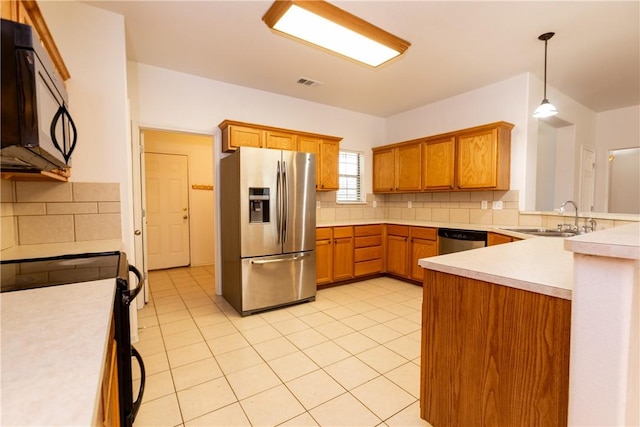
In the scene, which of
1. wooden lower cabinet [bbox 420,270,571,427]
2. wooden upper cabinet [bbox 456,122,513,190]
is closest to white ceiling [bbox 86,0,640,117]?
wooden upper cabinet [bbox 456,122,513,190]

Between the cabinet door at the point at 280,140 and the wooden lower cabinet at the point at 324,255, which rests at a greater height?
the cabinet door at the point at 280,140

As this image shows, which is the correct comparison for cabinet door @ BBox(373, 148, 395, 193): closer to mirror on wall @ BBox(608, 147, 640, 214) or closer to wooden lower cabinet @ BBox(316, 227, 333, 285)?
wooden lower cabinet @ BBox(316, 227, 333, 285)

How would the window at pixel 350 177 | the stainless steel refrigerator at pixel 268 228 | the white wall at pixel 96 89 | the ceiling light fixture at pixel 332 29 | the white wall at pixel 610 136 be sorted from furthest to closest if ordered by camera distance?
the window at pixel 350 177, the white wall at pixel 610 136, the stainless steel refrigerator at pixel 268 228, the white wall at pixel 96 89, the ceiling light fixture at pixel 332 29

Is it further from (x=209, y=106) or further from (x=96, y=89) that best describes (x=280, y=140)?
A: (x=96, y=89)

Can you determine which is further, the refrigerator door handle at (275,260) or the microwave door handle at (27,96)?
the refrigerator door handle at (275,260)

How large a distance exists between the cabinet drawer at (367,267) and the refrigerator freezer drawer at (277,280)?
0.97 meters

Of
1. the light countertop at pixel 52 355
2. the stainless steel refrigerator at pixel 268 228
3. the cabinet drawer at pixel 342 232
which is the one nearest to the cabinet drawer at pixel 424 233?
the cabinet drawer at pixel 342 232

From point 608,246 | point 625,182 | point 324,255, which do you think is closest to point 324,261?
point 324,255

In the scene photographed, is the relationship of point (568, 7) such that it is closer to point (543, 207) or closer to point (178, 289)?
point (543, 207)

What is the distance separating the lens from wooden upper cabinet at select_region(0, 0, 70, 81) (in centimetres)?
121

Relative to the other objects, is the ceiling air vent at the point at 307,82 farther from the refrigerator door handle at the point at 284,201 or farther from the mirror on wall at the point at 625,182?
the mirror on wall at the point at 625,182

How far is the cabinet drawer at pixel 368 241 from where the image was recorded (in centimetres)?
420

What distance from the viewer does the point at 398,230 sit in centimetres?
428

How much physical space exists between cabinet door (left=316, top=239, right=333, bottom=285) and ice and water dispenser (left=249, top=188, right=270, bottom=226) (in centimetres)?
98
